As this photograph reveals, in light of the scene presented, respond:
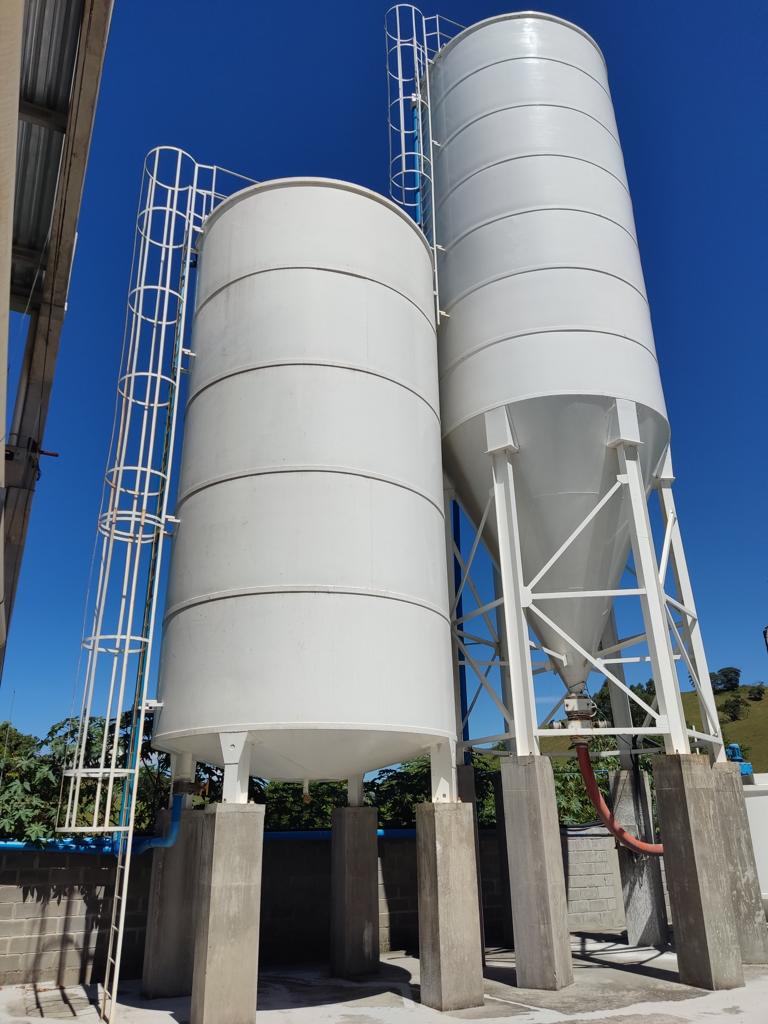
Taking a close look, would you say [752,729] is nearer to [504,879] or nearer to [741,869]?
[504,879]

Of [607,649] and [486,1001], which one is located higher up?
[607,649]

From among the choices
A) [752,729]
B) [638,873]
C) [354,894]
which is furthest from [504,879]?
[752,729]

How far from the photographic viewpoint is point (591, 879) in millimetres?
13820

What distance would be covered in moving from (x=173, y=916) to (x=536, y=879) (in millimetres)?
4355

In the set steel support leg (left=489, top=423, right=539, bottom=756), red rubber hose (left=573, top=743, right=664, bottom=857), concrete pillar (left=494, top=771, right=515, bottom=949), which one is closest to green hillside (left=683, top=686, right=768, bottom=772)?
concrete pillar (left=494, top=771, right=515, bottom=949)

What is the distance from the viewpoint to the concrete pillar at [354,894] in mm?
9992

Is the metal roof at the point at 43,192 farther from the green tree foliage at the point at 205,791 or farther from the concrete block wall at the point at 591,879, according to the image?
the concrete block wall at the point at 591,879

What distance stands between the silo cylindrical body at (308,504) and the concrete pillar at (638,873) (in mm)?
4550

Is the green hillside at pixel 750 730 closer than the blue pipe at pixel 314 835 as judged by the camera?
No

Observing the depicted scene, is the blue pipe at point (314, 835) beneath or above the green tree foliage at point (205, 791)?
beneath

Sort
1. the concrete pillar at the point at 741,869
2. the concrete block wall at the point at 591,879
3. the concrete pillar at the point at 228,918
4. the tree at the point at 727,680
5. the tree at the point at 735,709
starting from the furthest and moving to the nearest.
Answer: the tree at the point at 727,680, the tree at the point at 735,709, the concrete block wall at the point at 591,879, the concrete pillar at the point at 741,869, the concrete pillar at the point at 228,918

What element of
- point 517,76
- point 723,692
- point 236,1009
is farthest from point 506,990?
point 723,692

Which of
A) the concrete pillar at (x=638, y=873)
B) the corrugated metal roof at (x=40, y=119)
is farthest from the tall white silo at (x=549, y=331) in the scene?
the corrugated metal roof at (x=40, y=119)

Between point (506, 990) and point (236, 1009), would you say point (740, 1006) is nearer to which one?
point (506, 990)
